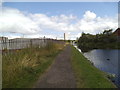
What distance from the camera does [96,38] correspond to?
69.4 metres

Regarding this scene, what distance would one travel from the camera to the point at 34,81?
761 cm

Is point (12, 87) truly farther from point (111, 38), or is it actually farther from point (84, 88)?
point (111, 38)

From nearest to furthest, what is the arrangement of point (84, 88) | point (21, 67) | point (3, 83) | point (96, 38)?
point (84, 88)
point (3, 83)
point (21, 67)
point (96, 38)

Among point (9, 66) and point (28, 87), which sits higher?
point (9, 66)

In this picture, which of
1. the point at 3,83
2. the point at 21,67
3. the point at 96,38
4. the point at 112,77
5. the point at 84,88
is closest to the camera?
the point at 84,88

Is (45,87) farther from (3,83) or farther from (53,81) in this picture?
(3,83)

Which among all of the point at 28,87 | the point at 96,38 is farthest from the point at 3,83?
the point at 96,38

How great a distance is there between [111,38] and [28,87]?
60576mm

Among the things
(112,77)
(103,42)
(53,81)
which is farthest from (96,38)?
(53,81)

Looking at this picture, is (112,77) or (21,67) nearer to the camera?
(21,67)

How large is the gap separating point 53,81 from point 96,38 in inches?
2517

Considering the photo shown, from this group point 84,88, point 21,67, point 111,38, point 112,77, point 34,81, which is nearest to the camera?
point 84,88

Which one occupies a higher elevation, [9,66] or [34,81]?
[9,66]

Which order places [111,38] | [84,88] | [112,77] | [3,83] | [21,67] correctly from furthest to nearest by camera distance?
1. [111,38]
2. [112,77]
3. [21,67]
4. [3,83]
5. [84,88]
